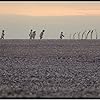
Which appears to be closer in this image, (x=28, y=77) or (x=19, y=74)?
(x=28, y=77)

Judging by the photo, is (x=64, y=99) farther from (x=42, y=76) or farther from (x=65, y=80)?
(x=42, y=76)

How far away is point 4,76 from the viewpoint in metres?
25.1

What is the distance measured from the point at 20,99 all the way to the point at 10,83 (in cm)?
1053

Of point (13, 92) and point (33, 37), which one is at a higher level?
point (33, 37)

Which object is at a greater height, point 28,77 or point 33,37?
point 33,37

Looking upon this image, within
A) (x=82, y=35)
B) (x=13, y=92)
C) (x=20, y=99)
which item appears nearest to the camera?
(x=20, y=99)

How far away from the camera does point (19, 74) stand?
26.2m

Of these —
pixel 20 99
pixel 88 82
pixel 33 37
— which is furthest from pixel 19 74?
pixel 33 37

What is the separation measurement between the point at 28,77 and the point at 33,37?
3236 inches

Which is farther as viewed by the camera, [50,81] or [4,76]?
[4,76]

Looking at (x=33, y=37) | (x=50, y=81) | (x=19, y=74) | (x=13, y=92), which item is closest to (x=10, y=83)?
(x=50, y=81)

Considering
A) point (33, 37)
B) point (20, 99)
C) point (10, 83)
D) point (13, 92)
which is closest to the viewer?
point (20, 99)

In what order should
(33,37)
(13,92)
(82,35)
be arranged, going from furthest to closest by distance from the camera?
(82,35)
(33,37)
(13,92)

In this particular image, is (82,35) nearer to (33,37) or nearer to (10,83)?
(33,37)
